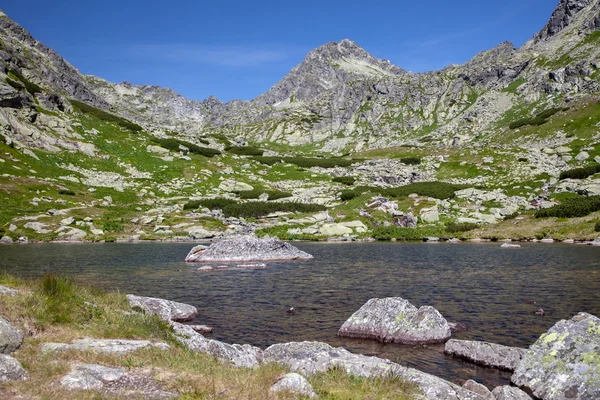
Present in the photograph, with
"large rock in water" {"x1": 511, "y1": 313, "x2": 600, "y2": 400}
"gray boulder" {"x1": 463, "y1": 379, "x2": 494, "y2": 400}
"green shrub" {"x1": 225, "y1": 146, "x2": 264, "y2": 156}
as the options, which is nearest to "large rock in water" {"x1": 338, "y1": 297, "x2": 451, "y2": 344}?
"large rock in water" {"x1": 511, "y1": 313, "x2": 600, "y2": 400}

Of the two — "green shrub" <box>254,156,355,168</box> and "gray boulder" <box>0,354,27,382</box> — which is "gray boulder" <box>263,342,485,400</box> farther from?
"green shrub" <box>254,156,355,168</box>

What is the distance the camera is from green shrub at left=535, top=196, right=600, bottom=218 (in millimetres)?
57188

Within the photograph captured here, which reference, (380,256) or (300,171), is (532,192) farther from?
(300,171)

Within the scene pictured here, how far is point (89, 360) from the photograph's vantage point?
8711mm

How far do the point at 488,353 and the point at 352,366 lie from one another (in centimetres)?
571

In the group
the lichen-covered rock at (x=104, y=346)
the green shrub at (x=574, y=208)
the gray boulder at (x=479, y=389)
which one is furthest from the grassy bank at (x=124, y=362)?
the green shrub at (x=574, y=208)

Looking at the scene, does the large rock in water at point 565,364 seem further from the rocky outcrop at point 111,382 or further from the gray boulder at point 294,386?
the rocky outcrop at point 111,382

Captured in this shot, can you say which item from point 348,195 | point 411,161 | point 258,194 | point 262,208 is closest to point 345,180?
point 348,195

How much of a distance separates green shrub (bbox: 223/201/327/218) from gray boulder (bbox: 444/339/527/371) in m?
60.0

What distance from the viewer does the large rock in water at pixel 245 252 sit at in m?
39.2

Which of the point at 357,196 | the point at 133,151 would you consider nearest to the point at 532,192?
the point at 357,196

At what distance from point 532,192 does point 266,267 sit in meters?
61.0

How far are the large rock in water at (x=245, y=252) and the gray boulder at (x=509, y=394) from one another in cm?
3032

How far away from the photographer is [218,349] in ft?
38.8
